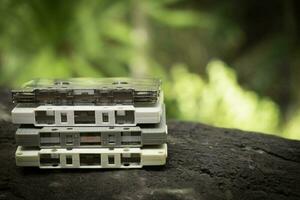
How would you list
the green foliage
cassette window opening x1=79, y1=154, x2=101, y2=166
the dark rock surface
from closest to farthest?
the dark rock surface, cassette window opening x1=79, y1=154, x2=101, y2=166, the green foliage

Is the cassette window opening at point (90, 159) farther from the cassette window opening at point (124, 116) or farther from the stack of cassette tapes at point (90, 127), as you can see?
the cassette window opening at point (124, 116)

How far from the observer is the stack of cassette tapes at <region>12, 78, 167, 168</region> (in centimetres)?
165

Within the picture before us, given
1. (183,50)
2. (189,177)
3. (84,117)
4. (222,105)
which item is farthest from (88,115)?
(183,50)

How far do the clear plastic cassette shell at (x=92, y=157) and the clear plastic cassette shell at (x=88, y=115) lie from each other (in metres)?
0.10

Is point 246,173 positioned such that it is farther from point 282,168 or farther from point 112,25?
point 112,25

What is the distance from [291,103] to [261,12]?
3.22 feet

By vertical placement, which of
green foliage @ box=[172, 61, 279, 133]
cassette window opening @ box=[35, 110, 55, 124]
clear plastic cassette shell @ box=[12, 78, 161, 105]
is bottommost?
green foliage @ box=[172, 61, 279, 133]

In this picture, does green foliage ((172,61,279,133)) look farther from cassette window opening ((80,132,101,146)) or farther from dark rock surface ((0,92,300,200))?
cassette window opening ((80,132,101,146))

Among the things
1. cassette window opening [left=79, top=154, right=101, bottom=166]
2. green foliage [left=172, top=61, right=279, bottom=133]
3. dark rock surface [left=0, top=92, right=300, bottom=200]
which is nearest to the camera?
dark rock surface [left=0, top=92, right=300, bottom=200]

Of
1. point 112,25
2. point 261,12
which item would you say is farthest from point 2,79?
point 261,12

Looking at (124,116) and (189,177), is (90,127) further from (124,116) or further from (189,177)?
(189,177)

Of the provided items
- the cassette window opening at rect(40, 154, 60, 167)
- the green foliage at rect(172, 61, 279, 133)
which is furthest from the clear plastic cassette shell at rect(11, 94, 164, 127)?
the green foliage at rect(172, 61, 279, 133)

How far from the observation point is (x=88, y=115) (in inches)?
65.0

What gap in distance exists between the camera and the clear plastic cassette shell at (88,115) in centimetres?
163
